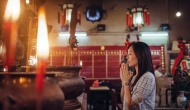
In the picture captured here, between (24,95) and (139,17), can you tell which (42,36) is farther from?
(139,17)

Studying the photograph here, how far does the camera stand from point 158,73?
9.06m

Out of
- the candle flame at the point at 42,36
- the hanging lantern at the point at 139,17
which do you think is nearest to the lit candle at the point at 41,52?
the candle flame at the point at 42,36

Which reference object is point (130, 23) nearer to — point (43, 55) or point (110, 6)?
point (110, 6)

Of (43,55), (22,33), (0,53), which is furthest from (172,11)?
(43,55)

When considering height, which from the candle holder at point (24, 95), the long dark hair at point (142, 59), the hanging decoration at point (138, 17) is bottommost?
the candle holder at point (24, 95)

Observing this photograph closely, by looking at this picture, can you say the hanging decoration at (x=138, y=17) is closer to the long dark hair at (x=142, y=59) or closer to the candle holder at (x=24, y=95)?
the long dark hair at (x=142, y=59)

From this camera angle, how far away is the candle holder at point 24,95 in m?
1.00

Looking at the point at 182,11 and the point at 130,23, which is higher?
the point at 182,11

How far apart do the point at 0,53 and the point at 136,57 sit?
118 cm

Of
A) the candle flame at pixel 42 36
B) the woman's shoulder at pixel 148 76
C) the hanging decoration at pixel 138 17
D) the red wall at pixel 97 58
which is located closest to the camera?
the candle flame at pixel 42 36

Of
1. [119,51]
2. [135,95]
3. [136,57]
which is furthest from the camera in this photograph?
[119,51]

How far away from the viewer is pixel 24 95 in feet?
3.39

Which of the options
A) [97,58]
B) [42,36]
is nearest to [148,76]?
[42,36]

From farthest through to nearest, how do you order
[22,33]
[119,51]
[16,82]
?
[119,51], [22,33], [16,82]
